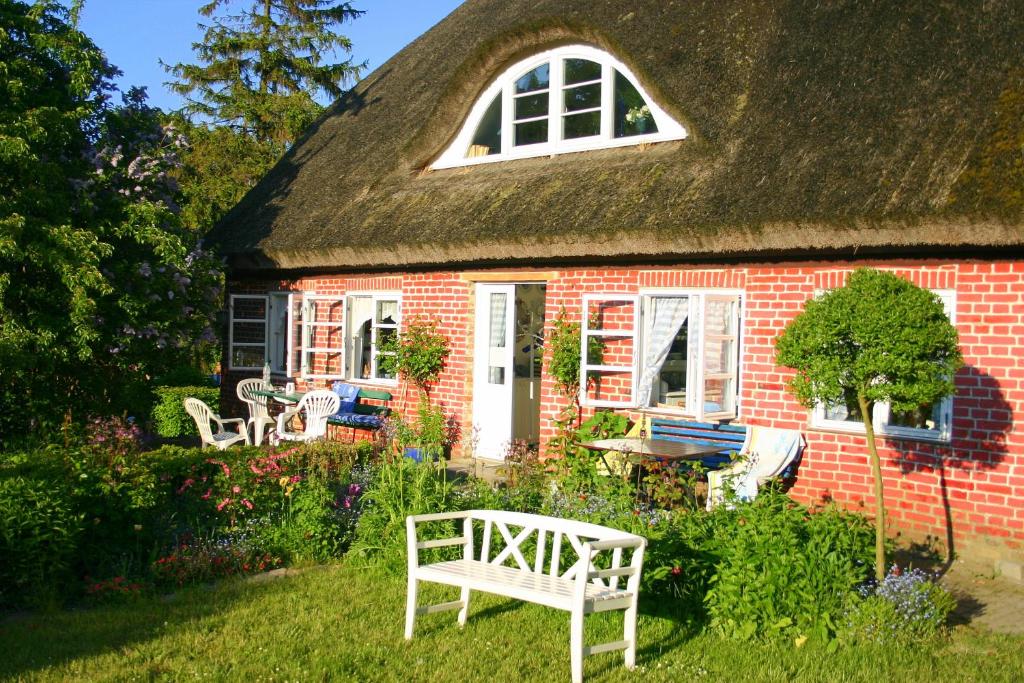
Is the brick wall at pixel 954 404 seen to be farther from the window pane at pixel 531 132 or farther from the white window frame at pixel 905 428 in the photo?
the window pane at pixel 531 132

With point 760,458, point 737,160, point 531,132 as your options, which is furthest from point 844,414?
point 531,132

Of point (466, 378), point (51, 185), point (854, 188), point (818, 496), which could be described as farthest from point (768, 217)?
point (51, 185)

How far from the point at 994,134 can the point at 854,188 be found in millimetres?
975

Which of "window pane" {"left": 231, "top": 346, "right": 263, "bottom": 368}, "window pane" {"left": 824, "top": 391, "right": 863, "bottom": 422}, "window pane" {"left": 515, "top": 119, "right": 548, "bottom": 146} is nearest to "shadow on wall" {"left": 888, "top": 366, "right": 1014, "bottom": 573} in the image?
"window pane" {"left": 824, "top": 391, "right": 863, "bottom": 422}

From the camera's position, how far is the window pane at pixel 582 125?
10.6m

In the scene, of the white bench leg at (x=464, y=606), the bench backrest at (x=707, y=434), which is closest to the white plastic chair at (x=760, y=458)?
the bench backrest at (x=707, y=434)

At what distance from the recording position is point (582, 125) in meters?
10.8

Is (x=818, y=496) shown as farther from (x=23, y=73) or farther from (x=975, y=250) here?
(x=23, y=73)

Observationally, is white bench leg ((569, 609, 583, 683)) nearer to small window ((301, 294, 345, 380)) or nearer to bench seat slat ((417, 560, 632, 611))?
bench seat slat ((417, 560, 632, 611))

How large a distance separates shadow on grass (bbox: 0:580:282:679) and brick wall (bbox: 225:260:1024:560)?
173 inches

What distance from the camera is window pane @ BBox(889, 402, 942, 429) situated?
7.55 m

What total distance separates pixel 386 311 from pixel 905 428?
656 cm

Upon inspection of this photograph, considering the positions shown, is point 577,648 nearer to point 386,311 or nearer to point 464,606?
point 464,606

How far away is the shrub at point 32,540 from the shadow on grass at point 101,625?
18 centimetres
